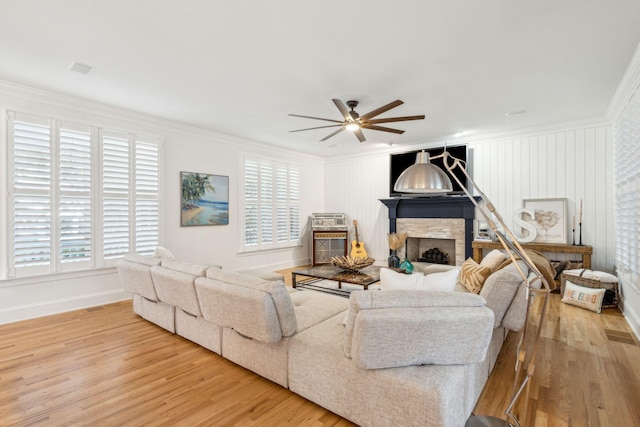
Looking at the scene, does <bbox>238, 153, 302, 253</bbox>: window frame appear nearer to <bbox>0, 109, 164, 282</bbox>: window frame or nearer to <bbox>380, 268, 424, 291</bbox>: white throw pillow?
<bbox>0, 109, 164, 282</bbox>: window frame

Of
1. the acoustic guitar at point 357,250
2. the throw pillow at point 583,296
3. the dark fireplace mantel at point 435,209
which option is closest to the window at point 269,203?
the acoustic guitar at point 357,250

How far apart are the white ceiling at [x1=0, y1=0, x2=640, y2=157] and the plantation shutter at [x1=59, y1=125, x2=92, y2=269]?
57 cm

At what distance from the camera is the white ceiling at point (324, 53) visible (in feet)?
7.59

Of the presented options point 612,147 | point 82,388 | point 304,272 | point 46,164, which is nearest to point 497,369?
point 304,272

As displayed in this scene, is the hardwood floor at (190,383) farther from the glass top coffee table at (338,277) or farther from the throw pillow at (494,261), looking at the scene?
the glass top coffee table at (338,277)

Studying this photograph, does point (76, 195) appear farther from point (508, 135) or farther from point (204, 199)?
point (508, 135)

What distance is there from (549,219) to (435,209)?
1.81 m

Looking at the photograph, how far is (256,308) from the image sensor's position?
83.7 inches

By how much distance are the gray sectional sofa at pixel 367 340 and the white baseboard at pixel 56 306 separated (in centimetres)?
216

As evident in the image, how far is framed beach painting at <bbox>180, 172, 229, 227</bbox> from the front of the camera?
5219 millimetres

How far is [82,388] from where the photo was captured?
2270 millimetres

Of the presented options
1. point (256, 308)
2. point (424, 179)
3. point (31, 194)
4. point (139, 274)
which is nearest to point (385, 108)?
point (424, 179)

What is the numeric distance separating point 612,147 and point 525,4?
150 inches

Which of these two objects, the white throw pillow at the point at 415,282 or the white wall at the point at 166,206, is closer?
the white throw pillow at the point at 415,282
